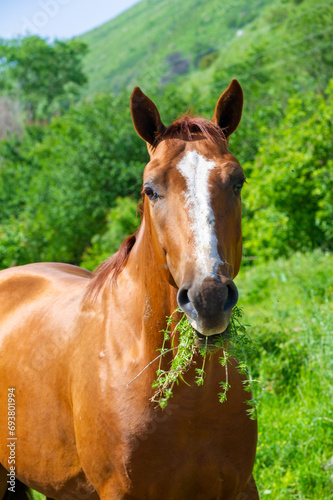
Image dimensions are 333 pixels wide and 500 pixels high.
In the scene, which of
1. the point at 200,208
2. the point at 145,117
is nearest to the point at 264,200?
the point at 145,117

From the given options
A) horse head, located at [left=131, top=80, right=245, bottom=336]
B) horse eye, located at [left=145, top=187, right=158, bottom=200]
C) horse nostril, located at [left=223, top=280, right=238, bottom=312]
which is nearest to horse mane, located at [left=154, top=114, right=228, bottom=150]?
horse head, located at [left=131, top=80, right=245, bottom=336]

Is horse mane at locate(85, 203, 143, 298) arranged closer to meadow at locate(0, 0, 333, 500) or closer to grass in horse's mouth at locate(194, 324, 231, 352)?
meadow at locate(0, 0, 333, 500)

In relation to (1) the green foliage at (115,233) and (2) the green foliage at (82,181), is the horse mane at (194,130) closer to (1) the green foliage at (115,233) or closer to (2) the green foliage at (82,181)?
(1) the green foliage at (115,233)

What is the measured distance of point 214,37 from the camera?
88.1 metres

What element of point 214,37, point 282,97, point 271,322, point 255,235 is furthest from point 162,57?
point 271,322

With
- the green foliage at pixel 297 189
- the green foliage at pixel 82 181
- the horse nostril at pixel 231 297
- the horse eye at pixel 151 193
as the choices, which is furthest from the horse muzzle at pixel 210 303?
the green foliage at pixel 82 181

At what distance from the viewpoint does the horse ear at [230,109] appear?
2.33 m

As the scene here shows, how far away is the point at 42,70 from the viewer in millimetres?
38906

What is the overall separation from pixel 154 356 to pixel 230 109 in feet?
4.09

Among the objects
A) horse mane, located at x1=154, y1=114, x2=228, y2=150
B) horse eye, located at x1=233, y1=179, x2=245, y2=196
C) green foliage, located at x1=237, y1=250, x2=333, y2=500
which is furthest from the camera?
green foliage, located at x1=237, y1=250, x2=333, y2=500

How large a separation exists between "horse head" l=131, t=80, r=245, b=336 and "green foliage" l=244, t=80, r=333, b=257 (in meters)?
8.73

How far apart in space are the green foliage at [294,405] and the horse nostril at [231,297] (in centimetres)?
83

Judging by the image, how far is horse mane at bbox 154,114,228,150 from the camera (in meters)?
2.14

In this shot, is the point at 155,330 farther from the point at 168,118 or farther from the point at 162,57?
the point at 162,57
